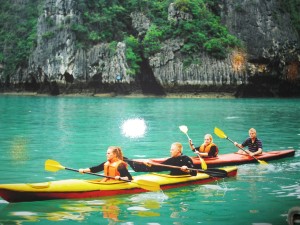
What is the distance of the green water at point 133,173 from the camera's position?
743 centimetres

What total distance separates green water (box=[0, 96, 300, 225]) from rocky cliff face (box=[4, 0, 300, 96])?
94.6ft

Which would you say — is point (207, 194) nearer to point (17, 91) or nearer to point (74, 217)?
point (74, 217)

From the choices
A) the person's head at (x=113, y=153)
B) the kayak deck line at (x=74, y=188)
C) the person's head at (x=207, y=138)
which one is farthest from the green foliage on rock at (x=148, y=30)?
the person's head at (x=113, y=153)

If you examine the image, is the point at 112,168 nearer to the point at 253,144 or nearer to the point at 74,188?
the point at 74,188

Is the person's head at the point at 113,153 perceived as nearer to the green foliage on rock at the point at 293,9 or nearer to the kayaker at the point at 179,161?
the kayaker at the point at 179,161

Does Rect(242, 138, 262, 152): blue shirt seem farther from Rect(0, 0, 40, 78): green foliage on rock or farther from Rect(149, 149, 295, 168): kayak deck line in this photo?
Rect(0, 0, 40, 78): green foliage on rock

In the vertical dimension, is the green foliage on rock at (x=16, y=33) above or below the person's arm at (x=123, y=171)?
above

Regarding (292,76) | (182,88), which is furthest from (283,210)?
(292,76)

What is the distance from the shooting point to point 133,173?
35.8 feet

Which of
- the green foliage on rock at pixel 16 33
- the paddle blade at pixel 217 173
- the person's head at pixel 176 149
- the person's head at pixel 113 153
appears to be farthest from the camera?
the green foliage on rock at pixel 16 33

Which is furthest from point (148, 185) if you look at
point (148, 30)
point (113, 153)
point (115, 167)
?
point (148, 30)

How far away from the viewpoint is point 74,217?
290 inches

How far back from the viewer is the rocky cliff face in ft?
170

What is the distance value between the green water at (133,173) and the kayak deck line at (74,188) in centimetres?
12
